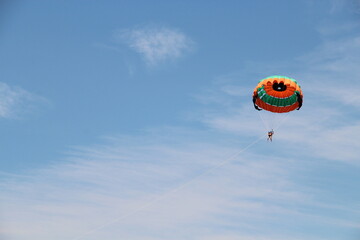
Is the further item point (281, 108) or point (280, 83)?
point (281, 108)

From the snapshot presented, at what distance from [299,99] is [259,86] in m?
5.45

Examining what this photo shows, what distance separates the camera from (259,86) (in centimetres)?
6938

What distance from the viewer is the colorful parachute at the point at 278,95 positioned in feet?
222

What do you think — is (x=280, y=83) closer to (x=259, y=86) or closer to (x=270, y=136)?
(x=259, y=86)

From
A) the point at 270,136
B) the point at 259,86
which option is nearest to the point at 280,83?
the point at 259,86

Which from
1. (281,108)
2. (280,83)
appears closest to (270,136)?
(281,108)

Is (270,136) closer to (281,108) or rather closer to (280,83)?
(281,108)

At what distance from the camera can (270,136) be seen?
7331cm

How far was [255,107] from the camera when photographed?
7300cm

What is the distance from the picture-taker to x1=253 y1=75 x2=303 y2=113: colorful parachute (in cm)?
6775

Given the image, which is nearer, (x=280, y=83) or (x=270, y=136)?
(x=280, y=83)

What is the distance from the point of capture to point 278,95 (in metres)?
70.3

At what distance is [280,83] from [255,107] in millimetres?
6578
